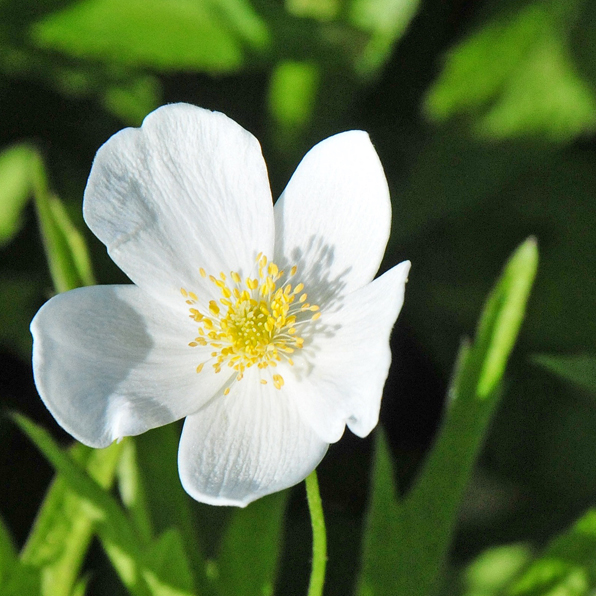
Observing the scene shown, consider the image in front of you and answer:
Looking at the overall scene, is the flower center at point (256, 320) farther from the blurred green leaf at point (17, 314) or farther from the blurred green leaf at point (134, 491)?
the blurred green leaf at point (17, 314)

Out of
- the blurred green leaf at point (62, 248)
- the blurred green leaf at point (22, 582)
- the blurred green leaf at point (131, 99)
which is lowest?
the blurred green leaf at point (22, 582)

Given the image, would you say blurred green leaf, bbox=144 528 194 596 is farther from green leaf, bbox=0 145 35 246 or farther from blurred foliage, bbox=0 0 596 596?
green leaf, bbox=0 145 35 246

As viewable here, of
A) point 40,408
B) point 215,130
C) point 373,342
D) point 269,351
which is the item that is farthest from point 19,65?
point 373,342

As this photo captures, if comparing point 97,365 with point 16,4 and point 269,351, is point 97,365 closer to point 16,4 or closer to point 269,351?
point 269,351

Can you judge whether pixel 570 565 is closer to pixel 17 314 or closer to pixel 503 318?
pixel 503 318

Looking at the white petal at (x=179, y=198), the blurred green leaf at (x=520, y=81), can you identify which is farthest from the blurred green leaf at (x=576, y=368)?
the blurred green leaf at (x=520, y=81)

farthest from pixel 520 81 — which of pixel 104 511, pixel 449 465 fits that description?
pixel 104 511
